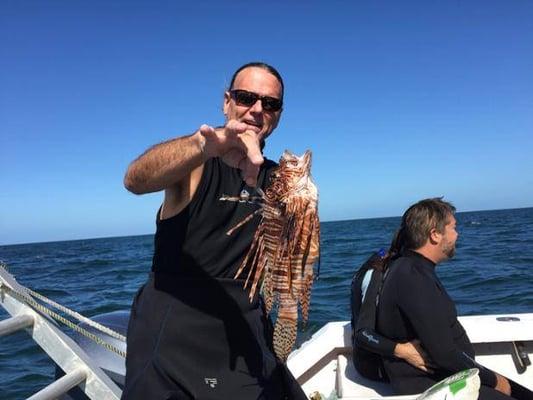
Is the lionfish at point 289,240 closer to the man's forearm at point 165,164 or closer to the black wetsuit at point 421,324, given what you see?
the man's forearm at point 165,164

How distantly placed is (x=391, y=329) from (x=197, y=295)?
236cm

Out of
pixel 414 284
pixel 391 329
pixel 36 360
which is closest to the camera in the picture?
pixel 414 284

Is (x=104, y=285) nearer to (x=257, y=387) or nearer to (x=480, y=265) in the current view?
(x=480, y=265)

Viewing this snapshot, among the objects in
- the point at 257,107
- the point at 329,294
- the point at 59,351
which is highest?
the point at 257,107

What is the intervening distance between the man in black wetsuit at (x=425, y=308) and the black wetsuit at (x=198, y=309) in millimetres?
1847

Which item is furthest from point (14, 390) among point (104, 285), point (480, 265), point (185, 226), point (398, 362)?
point (480, 265)

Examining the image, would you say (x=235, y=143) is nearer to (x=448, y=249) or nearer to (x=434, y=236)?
(x=434, y=236)

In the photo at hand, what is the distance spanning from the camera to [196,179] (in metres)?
2.35

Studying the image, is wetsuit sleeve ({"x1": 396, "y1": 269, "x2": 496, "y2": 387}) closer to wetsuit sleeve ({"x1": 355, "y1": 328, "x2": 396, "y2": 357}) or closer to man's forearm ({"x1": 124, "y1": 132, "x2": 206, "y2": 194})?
wetsuit sleeve ({"x1": 355, "y1": 328, "x2": 396, "y2": 357})

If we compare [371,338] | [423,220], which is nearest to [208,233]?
[371,338]

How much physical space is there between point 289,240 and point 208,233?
49cm

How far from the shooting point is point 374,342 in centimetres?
408

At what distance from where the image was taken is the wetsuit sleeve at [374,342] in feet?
13.2

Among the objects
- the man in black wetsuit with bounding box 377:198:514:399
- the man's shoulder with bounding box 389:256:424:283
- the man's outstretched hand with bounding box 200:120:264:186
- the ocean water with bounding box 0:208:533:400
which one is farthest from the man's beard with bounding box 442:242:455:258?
the man's outstretched hand with bounding box 200:120:264:186
